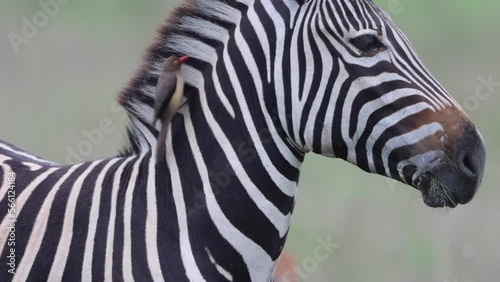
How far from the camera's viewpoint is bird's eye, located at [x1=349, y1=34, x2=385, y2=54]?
13.6ft

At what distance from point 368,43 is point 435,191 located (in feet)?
2.37

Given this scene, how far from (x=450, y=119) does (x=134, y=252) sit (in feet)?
5.07

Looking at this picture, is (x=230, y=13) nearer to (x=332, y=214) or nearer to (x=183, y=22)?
(x=183, y=22)

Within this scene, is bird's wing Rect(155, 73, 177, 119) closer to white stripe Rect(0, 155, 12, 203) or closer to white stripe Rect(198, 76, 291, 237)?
white stripe Rect(198, 76, 291, 237)

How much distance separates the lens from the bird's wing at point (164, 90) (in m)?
4.31

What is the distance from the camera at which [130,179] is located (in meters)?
4.43

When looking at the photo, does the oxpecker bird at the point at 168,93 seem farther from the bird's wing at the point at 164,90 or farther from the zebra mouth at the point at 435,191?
the zebra mouth at the point at 435,191

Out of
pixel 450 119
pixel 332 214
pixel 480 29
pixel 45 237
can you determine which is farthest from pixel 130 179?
pixel 480 29
